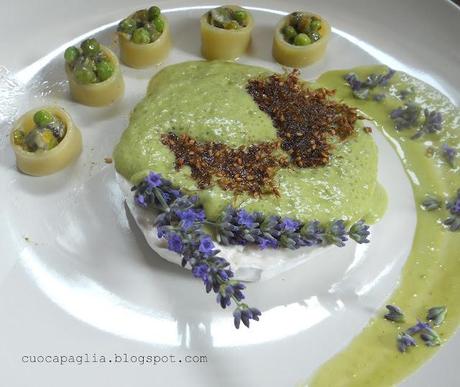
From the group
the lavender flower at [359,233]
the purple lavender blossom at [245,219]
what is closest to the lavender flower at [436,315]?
the lavender flower at [359,233]

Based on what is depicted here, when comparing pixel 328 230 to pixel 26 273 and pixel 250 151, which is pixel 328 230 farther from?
pixel 26 273

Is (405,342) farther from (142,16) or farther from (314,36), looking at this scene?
(142,16)

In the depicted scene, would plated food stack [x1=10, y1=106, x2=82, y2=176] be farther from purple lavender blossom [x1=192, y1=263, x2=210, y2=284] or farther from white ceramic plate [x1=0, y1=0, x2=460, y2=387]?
purple lavender blossom [x1=192, y1=263, x2=210, y2=284]

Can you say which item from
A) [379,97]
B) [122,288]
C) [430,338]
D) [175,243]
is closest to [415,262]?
[430,338]

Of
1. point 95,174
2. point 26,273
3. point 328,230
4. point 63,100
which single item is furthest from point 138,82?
point 328,230

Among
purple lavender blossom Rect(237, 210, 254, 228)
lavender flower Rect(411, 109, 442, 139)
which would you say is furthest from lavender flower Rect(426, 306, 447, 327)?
lavender flower Rect(411, 109, 442, 139)
